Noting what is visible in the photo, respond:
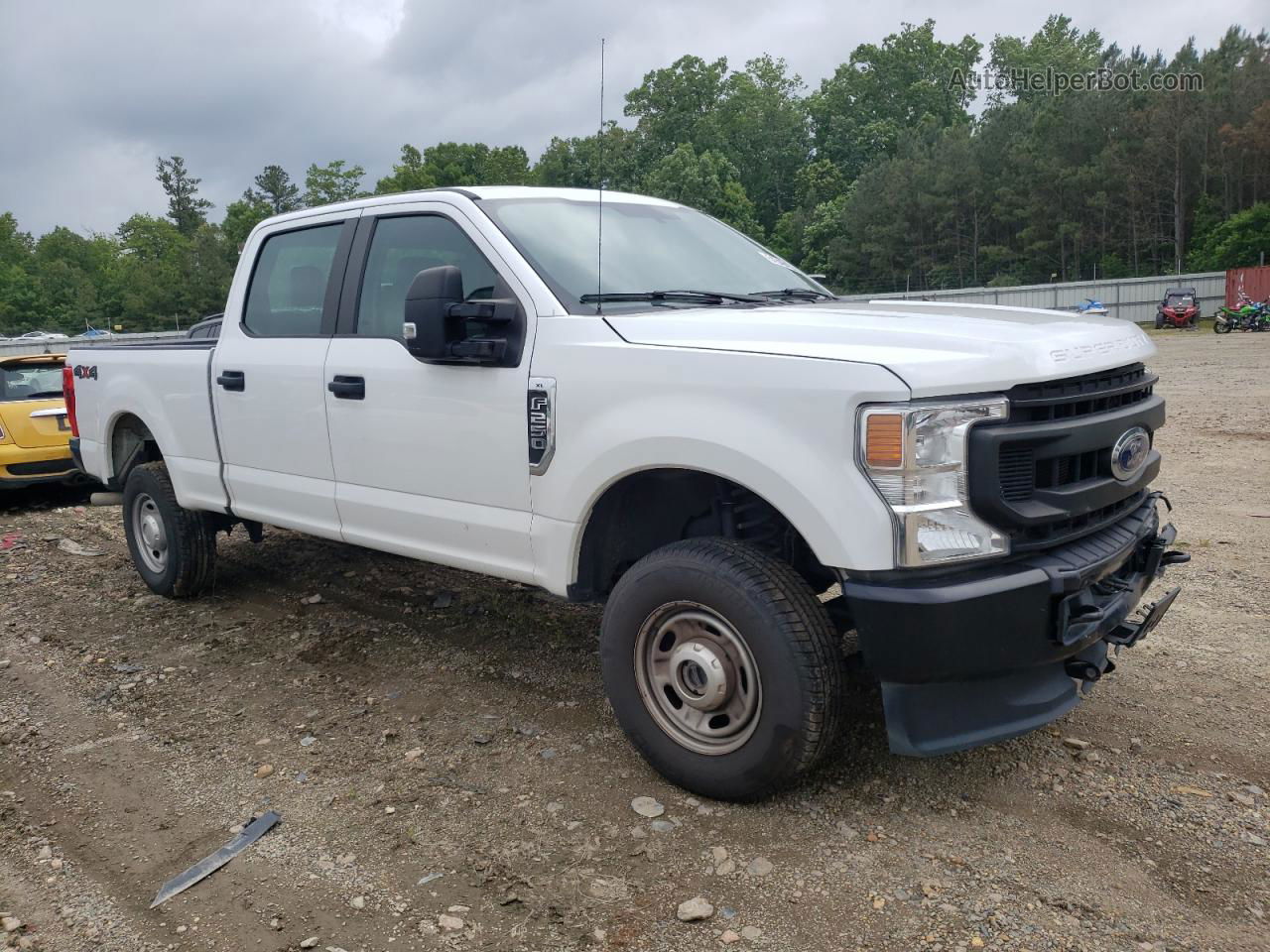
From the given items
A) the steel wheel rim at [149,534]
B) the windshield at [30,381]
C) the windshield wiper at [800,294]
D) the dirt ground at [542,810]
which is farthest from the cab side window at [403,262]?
the windshield at [30,381]

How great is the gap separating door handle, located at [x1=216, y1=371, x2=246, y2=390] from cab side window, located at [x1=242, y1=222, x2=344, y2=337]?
0.75 feet

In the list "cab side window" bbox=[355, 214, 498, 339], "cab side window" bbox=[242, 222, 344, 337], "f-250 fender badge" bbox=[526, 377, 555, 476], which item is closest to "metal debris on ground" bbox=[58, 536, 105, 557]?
"cab side window" bbox=[242, 222, 344, 337]

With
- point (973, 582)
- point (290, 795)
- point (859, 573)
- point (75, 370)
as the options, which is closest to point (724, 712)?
point (859, 573)

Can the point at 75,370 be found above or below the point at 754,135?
below

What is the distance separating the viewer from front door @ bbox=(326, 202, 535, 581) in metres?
3.74

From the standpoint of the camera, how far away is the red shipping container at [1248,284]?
39438 mm

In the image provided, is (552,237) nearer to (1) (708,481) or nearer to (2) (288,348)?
(1) (708,481)

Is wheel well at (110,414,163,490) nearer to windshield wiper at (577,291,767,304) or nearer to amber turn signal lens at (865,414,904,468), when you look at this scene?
windshield wiper at (577,291,767,304)

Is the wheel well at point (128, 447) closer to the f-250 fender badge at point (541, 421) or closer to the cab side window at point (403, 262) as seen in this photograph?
the cab side window at point (403, 262)

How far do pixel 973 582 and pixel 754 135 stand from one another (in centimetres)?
9462

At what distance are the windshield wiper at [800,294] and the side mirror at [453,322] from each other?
42.6 inches

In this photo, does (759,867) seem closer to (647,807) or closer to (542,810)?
(647,807)

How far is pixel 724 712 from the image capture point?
3.24 metres

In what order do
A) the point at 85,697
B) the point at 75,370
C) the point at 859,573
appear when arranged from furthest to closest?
the point at 75,370 → the point at 85,697 → the point at 859,573
